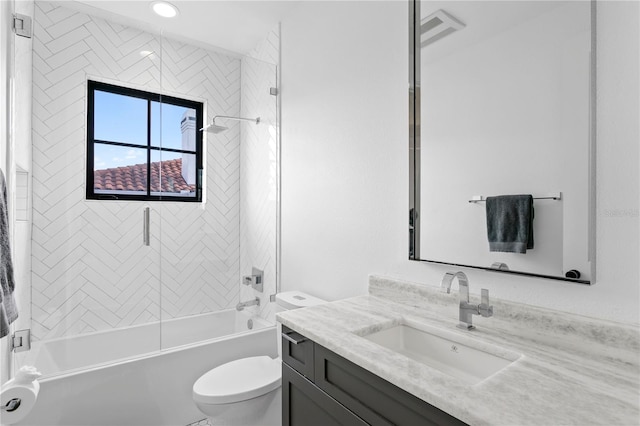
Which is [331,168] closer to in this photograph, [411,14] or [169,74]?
[411,14]

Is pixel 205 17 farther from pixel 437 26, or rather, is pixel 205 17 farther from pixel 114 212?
pixel 437 26

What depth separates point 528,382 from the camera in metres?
0.77

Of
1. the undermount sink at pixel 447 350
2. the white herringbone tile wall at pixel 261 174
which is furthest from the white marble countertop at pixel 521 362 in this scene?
the white herringbone tile wall at pixel 261 174

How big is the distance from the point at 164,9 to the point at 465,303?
2.71 m

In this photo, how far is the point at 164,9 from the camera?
235 cm

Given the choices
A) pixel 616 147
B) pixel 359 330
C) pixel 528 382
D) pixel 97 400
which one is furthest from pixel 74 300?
pixel 616 147

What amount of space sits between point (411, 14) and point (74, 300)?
8.65 ft

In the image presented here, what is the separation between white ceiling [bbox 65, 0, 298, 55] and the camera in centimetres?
226

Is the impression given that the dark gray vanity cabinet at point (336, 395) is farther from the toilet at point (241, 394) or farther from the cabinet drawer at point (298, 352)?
the toilet at point (241, 394)

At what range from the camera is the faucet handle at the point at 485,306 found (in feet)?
3.52

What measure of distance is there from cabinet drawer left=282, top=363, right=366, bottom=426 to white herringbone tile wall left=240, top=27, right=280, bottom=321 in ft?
4.09

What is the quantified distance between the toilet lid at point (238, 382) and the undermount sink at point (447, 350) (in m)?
0.82

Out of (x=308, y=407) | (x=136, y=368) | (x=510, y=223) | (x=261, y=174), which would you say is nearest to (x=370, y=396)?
(x=308, y=407)

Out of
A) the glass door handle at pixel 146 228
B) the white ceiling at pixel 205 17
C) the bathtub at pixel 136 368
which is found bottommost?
the bathtub at pixel 136 368
